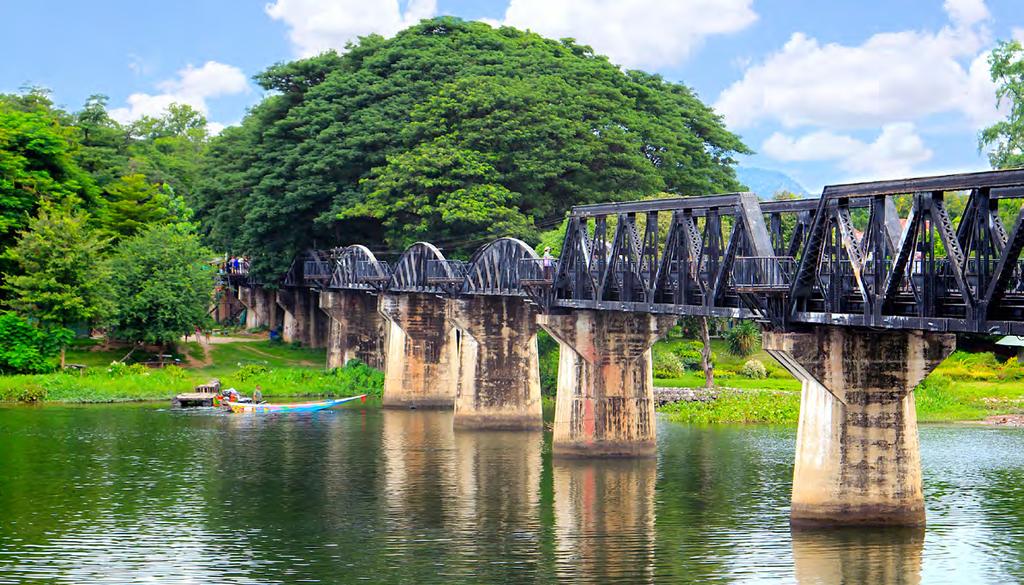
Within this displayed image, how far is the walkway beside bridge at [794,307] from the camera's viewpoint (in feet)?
118

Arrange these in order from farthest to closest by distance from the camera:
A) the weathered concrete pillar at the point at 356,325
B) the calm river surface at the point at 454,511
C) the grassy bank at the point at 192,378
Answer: the weathered concrete pillar at the point at 356,325
the grassy bank at the point at 192,378
the calm river surface at the point at 454,511

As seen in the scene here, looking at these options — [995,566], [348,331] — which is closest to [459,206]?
[348,331]

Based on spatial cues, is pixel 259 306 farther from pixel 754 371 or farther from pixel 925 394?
pixel 925 394

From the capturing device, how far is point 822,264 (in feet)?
141

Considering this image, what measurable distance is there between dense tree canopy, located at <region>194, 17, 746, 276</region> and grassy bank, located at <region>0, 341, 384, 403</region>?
30.0 feet

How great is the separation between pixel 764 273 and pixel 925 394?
43.1 m

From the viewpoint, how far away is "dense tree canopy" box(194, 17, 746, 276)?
9925 centimetres

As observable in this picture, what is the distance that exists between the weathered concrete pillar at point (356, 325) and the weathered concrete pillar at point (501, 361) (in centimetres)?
3059

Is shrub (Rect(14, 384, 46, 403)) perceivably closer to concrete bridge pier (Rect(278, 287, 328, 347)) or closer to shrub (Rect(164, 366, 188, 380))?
shrub (Rect(164, 366, 188, 380))

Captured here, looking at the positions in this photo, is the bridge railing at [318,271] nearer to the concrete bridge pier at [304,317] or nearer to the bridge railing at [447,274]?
the concrete bridge pier at [304,317]

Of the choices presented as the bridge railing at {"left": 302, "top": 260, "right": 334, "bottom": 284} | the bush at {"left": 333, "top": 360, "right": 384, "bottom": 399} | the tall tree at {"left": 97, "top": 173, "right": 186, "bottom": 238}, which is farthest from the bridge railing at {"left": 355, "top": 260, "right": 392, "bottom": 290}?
the tall tree at {"left": 97, "top": 173, "right": 186, "bottom": 238}

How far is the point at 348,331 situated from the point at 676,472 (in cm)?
5063

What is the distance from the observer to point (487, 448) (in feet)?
226

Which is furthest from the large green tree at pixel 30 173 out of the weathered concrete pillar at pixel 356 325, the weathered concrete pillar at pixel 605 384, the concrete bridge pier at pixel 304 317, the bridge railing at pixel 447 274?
the weathered concrete pillar at pixel 605 384
